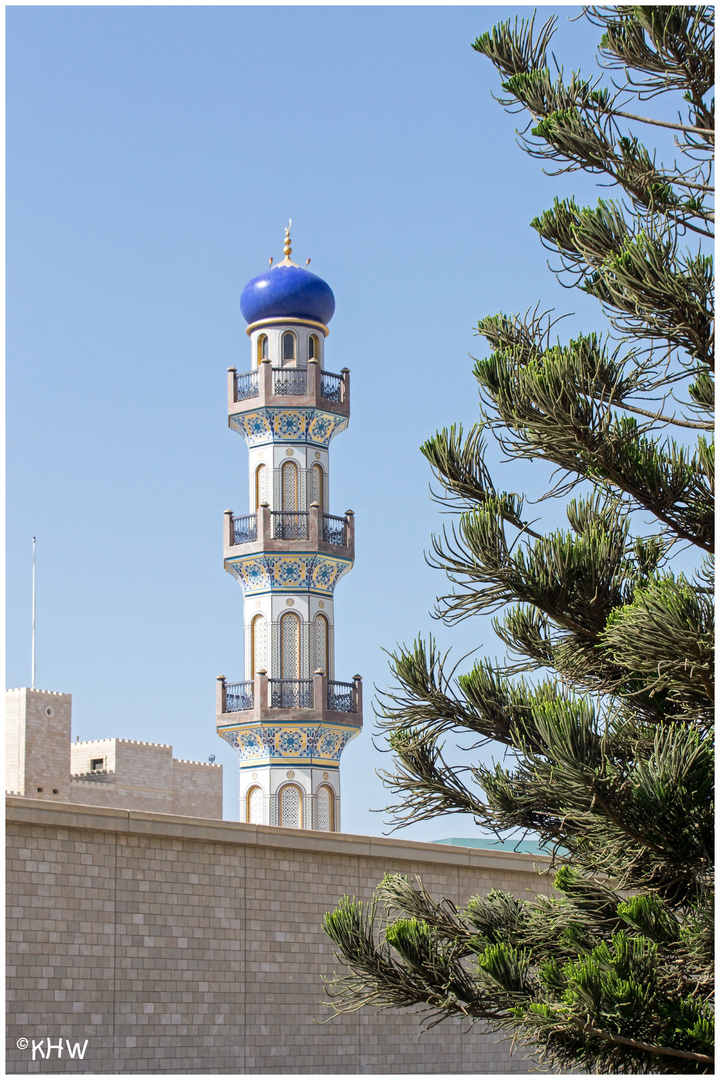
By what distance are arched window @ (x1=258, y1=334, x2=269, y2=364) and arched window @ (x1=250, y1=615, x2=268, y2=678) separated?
4063 millimetres

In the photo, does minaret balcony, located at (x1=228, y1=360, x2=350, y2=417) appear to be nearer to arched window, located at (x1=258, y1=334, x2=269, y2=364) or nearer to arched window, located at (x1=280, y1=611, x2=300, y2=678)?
arched window, located at (x1=258, y1=334, x2=269, y2=364)

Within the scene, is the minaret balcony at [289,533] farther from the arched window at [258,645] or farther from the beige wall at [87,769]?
the beige wall at [87,769]

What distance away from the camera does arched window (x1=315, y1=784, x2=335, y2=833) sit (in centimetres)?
2162

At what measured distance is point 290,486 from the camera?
21.9 metres

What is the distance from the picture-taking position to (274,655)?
2152 centimetres

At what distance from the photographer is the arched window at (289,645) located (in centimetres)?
2156

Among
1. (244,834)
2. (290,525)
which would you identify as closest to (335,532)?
(290,525)

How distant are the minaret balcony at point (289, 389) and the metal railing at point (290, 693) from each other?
4136 mm

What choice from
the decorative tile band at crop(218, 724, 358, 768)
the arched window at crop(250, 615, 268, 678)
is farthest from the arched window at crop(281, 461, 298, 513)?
the decorative tile band at crop(218, 724, 358, 768)

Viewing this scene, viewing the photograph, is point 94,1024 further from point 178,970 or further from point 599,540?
point 599,540

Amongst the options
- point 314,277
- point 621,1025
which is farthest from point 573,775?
point 314,277

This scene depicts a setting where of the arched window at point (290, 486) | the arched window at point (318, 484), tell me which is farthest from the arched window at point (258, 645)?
the arched window at point (318, 484)

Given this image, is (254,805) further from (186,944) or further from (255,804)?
(186,944)

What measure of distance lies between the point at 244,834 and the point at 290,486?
1299 centimetres
